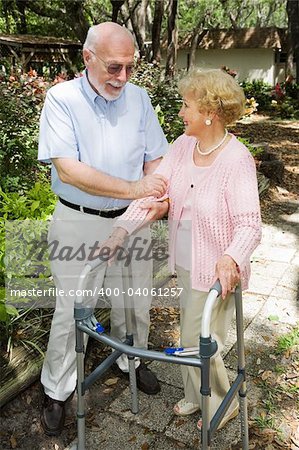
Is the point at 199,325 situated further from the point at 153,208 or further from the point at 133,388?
the point at 133,388

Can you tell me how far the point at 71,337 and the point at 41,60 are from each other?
15094 millimetres

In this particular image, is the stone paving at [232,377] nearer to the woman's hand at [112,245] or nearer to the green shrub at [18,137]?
the woman's hand at [112,245]

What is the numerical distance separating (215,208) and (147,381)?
4.69 ft

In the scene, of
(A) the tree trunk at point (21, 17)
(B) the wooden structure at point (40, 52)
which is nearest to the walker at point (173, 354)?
(B) the wooden structure at point (40, 52)

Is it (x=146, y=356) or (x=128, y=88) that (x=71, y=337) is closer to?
(x=146, y=356)

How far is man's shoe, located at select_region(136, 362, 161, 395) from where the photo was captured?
314cm

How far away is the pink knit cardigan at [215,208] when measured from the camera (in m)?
2.10

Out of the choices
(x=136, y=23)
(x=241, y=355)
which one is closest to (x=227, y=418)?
(x=241, y=355)

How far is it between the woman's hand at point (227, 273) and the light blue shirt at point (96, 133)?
92 cm

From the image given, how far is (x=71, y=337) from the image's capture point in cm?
279

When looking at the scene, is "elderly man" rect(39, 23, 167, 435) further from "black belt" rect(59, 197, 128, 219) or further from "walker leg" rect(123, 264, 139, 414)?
"walker leg" rect(123, 264, 139, 414)

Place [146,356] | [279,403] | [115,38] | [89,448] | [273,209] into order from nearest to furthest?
[146,356]
[115,38]
[89,448]
[279,403]
[273,209]

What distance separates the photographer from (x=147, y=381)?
316 cm

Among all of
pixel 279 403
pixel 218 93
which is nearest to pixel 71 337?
pixel 279 403
